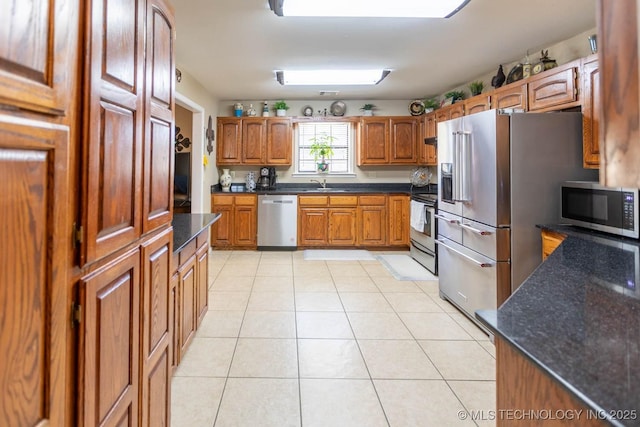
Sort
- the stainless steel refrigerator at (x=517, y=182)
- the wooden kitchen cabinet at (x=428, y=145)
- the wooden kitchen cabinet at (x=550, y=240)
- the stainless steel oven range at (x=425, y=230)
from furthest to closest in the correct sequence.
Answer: the wooden kitchen cabinet at (x=428, y=145), the stainless steel oven range at (x=425, y=230), the stainless steel refrigerator at (x=517, y=182), the wooden kitchen cabinet at (x=550, y=240)

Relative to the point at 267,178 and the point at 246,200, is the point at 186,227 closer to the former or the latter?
the point at 246,200

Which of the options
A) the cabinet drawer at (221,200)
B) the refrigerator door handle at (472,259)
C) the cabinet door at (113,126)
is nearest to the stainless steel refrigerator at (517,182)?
the refrigerator door handle at (472,259)

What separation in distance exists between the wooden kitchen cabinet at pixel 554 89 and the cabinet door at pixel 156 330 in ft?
9.29

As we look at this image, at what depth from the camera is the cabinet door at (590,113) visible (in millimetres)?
2290

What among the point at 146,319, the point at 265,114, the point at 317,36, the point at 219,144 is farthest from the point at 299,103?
the point at 146,319

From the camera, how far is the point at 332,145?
6.00 metres

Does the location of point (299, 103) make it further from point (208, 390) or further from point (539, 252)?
point (208, 390)

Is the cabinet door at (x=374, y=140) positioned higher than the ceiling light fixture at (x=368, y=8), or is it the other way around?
the ceiling light fixture at (x=368, y=8)

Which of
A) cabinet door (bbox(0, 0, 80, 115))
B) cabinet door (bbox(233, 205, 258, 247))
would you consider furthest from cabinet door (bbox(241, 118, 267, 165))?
cabinet door (bbox(0, 0, 80, 115))

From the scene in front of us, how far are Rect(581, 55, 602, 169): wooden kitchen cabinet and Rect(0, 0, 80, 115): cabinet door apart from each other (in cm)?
278

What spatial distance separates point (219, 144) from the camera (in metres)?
5.50

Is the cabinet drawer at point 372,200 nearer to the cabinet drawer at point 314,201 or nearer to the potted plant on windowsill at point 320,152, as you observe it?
the cabinet drawer at point 314,201

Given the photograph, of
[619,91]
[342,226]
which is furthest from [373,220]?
[619,91]

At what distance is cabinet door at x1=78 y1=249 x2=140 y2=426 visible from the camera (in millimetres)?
765
